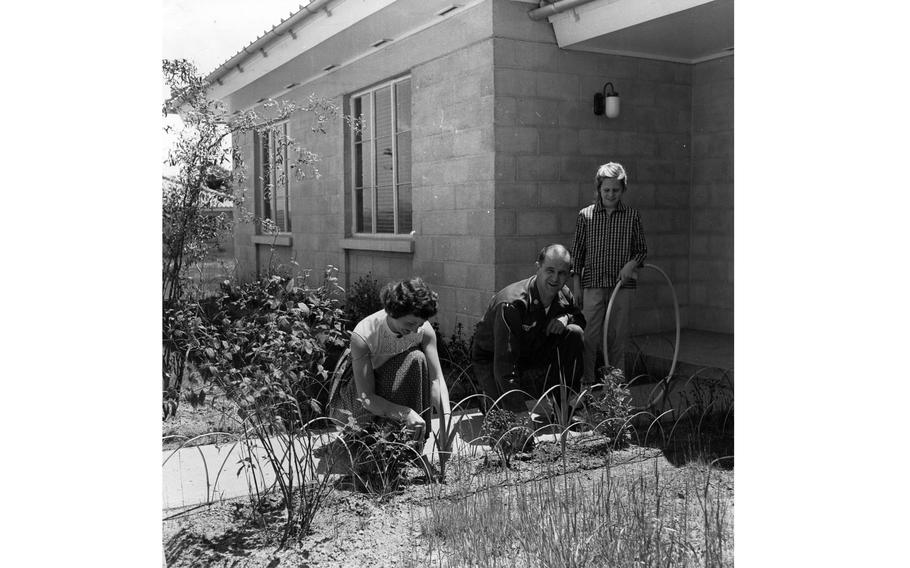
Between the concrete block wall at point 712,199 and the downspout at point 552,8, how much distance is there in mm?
1358

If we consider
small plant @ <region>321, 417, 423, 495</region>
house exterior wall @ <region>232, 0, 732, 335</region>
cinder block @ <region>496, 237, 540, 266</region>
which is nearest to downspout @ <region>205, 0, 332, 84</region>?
house exterior wall @ <region>232, 0, 732, 335</region>

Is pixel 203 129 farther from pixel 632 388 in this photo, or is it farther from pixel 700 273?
pixel 700 273

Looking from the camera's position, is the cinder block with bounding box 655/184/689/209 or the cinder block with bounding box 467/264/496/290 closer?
the cinder block with bounding box 467/264/496/290

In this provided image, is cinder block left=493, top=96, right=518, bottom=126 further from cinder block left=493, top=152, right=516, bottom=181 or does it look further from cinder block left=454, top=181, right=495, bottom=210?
cinder block left=454, top=181, right=495, bottom=210

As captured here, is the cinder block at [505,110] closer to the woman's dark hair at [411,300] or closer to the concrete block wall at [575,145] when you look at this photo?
the concrete block wall at [575,145]

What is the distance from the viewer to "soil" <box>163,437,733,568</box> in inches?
110

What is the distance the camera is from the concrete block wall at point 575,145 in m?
5.87

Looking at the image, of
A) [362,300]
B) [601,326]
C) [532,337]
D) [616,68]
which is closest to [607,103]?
[616,68]

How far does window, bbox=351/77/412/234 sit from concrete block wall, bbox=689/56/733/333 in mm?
2231

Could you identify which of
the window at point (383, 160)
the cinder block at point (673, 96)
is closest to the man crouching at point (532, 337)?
the cinder block at point (673, 96)

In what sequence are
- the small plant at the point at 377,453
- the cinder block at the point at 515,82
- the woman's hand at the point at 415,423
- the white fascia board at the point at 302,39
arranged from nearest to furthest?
the small plant at the point at 377,453
the woman's hand at the point at 415,423
the cinder block at the point at 515,82
the white fascia board at the point at 302,39

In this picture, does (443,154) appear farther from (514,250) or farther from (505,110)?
(514,250)

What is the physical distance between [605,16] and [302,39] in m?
2.71
